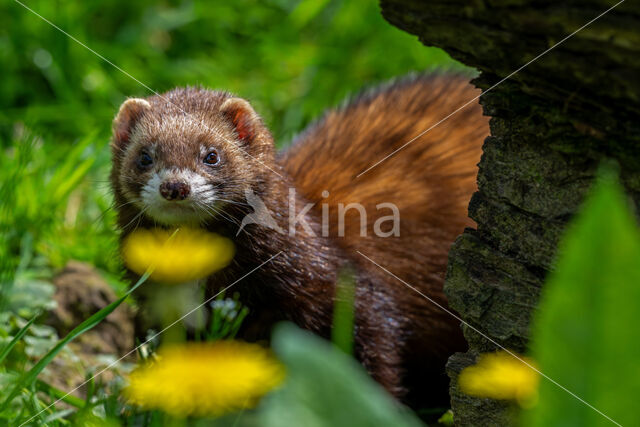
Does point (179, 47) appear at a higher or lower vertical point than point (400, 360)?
higher

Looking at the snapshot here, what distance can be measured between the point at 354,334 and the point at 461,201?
798 mm

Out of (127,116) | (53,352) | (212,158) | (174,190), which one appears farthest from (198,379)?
(127,116)

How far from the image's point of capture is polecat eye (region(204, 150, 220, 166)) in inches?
119

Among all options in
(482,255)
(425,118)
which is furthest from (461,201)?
(482,255)

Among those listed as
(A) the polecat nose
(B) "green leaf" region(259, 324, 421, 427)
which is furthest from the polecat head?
(B) "green leaf" region(259, 324, 421, 427)

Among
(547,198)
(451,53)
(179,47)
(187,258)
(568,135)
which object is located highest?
(179,47)

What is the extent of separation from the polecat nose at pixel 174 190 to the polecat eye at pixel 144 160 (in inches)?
11.4

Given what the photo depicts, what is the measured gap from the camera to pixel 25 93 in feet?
16.8

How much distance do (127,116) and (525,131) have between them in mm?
1767

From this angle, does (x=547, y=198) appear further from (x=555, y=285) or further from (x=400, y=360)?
(x=400, y=360)

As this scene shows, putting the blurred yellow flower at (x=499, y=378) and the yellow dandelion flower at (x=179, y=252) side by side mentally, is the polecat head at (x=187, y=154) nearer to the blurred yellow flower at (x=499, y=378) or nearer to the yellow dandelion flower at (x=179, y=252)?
the yellow dandelion flower at (x=179, y=252)

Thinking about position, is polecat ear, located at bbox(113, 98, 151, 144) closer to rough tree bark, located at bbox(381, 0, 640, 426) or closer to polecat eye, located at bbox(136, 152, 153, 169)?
polecat eye, located at bbox(136, 152, 153, 169)

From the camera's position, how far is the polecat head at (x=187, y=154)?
2.81 metres

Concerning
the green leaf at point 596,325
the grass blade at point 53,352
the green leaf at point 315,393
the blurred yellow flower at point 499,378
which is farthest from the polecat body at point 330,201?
the green leaf at point 596,325
